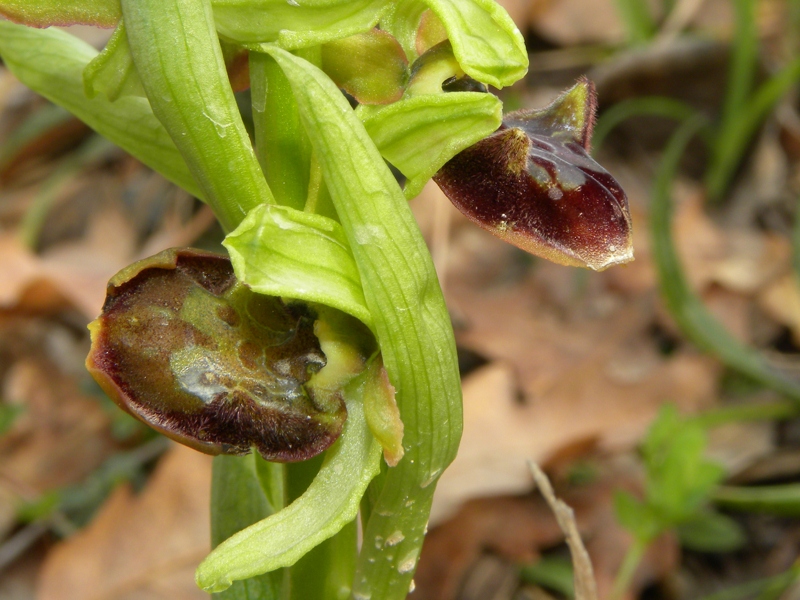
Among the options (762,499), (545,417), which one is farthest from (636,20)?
(762,499)

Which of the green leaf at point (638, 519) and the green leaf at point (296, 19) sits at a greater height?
the green leaf at point (296, 19)

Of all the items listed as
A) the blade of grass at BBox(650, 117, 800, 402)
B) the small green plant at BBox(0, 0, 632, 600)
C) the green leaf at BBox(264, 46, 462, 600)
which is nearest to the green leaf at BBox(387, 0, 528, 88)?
the small green plant at BBox(0, 0, 632, 600)

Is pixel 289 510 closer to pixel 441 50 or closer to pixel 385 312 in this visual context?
pixel 385 312

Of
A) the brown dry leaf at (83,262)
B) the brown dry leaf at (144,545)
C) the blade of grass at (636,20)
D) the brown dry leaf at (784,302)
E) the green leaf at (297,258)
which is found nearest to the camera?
the green leaf at (297,258)

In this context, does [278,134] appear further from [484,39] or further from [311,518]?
[311,518]

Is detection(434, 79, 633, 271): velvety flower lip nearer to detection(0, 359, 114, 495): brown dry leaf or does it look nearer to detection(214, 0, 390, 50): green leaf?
detection(214, 0, 390, 50): green leaf

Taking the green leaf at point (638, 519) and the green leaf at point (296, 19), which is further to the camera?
the green leaf at point (638, 519)

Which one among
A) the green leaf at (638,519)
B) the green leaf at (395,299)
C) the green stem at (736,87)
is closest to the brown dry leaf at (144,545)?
the green leaf at (638,519)

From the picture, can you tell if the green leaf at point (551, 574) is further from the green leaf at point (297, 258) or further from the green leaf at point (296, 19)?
the green leaf at point (296, 19)
